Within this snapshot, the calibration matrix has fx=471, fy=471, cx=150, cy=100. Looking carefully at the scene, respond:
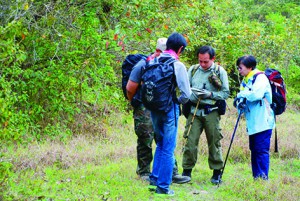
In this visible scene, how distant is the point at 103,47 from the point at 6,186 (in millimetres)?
4362

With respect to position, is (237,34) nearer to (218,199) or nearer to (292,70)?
(292,70)

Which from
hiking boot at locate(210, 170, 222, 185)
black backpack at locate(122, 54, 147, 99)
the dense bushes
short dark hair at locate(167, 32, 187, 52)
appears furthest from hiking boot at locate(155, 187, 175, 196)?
the dense bushes

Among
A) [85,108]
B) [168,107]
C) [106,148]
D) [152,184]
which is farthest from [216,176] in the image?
[85,108]

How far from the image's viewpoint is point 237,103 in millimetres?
6582

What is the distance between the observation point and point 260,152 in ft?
21.1

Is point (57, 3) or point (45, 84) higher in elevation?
point (57, 3)

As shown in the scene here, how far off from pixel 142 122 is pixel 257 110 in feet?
5.15

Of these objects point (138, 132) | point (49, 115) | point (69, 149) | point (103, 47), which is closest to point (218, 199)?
point (138, 132)

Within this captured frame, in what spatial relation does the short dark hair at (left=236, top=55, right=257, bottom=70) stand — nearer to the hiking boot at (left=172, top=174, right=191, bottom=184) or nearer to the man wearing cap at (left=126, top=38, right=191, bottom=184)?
the man wearing cap at (left=126, top=38, right=191, bottom=184)

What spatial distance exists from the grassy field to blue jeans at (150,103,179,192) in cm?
26

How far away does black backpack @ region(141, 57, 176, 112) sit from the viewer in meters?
5.30

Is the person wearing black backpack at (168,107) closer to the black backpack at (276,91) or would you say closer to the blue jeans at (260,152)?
the blue jeans at (260,152)

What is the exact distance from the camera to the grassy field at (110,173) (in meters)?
5.44

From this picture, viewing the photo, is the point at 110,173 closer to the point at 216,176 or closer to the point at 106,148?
the point at 216,176
